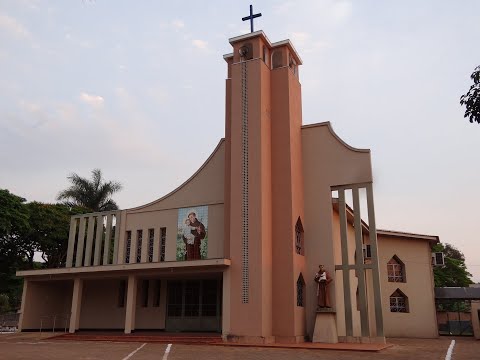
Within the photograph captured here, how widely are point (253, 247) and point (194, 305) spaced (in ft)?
15.6

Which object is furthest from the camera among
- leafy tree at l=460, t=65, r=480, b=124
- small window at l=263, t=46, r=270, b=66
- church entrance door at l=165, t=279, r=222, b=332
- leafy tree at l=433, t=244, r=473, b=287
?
leafy tree at l=433, t=244, r=473, b=287

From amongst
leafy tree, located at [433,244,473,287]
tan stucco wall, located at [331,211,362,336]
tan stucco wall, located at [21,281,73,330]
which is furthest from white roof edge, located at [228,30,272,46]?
leafy tree, located at [433,244,473,287]

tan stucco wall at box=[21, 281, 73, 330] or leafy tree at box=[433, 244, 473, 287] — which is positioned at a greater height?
leafy tree at box=[433, 244, 473, 287]

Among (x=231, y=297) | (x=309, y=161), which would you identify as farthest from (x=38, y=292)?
(x=309, y=161)

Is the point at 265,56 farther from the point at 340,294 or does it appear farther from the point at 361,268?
the point at 340,294

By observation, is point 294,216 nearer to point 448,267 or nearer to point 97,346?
point 97,346

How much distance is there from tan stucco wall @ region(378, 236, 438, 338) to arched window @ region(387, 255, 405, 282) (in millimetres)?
184

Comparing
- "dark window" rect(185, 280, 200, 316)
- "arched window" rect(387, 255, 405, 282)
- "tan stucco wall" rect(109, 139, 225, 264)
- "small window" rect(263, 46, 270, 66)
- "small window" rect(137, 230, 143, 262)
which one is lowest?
"dark window" rect(185, 280, 200, 316)

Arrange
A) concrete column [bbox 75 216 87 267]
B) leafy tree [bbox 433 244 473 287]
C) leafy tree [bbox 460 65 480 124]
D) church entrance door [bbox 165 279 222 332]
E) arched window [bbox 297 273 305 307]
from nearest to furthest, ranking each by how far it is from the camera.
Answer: leafy tree [bbox 460 65 480 124] → arched window [bbox 297 273 305 307] → church entrance door [bbox 165 279 222 332] → concrete column [bbox 75 216 87 267] → leafy tree [bbox 433 244 473 287]

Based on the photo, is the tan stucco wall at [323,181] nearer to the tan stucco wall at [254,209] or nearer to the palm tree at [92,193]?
the tan stucco wall at [254,209]

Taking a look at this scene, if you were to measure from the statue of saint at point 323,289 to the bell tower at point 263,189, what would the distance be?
0.68 m

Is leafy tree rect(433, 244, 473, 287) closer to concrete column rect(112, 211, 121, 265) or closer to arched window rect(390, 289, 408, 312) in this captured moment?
arched window rect(390, 289, 408, 312)

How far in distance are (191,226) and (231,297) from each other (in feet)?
14.6

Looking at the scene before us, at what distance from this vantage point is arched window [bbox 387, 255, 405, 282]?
23031mm
